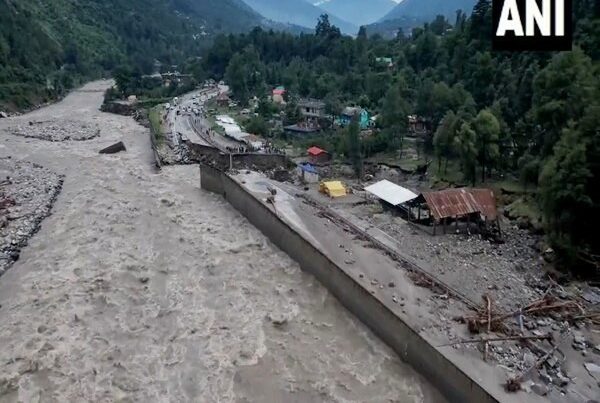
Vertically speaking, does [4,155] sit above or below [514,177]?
below

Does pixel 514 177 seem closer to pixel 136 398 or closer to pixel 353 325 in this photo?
pixel 353 325

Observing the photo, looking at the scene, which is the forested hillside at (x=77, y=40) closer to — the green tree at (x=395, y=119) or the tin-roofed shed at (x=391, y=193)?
the green tree at (x=395, y=119)

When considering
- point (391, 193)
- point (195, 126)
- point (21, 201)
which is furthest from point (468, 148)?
point (195, 126)

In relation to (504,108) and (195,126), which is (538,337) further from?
(195,126)

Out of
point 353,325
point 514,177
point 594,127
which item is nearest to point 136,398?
point 353,325

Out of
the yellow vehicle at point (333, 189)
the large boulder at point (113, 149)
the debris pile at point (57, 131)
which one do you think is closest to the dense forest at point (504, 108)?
the yellow vehicle at point (333, 189)
